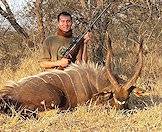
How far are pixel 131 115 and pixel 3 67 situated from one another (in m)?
4.24

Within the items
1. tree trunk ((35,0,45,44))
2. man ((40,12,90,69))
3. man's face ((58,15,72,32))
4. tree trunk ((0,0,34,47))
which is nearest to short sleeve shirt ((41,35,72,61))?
man ((40,12,90,69))

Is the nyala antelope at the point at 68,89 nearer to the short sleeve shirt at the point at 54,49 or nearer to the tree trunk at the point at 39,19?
the short sleeve shirt at the point at 54,49

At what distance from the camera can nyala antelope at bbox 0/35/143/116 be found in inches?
192

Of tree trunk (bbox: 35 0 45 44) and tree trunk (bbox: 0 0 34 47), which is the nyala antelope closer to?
tree trunk (bbox: 35 0 45 44)

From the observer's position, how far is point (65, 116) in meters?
4.53

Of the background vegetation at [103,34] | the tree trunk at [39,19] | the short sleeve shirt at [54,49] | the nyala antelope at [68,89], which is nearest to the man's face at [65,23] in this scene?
the short sleeve shirt at [54,49]

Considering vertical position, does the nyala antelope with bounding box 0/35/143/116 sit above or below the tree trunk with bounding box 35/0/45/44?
below

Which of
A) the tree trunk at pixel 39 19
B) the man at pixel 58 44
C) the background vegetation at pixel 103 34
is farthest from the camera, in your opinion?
the tree trunk at pixel 39 19

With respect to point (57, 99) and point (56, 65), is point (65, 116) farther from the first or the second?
point (56, 65)

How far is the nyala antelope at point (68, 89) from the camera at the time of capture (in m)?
4.88

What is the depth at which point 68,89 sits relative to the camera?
5254 mm

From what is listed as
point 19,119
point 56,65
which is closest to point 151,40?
point 56,65

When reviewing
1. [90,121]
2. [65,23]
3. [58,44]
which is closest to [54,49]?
[58,44]

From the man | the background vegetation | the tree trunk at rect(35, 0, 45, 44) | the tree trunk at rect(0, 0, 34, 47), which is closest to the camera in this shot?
the man
